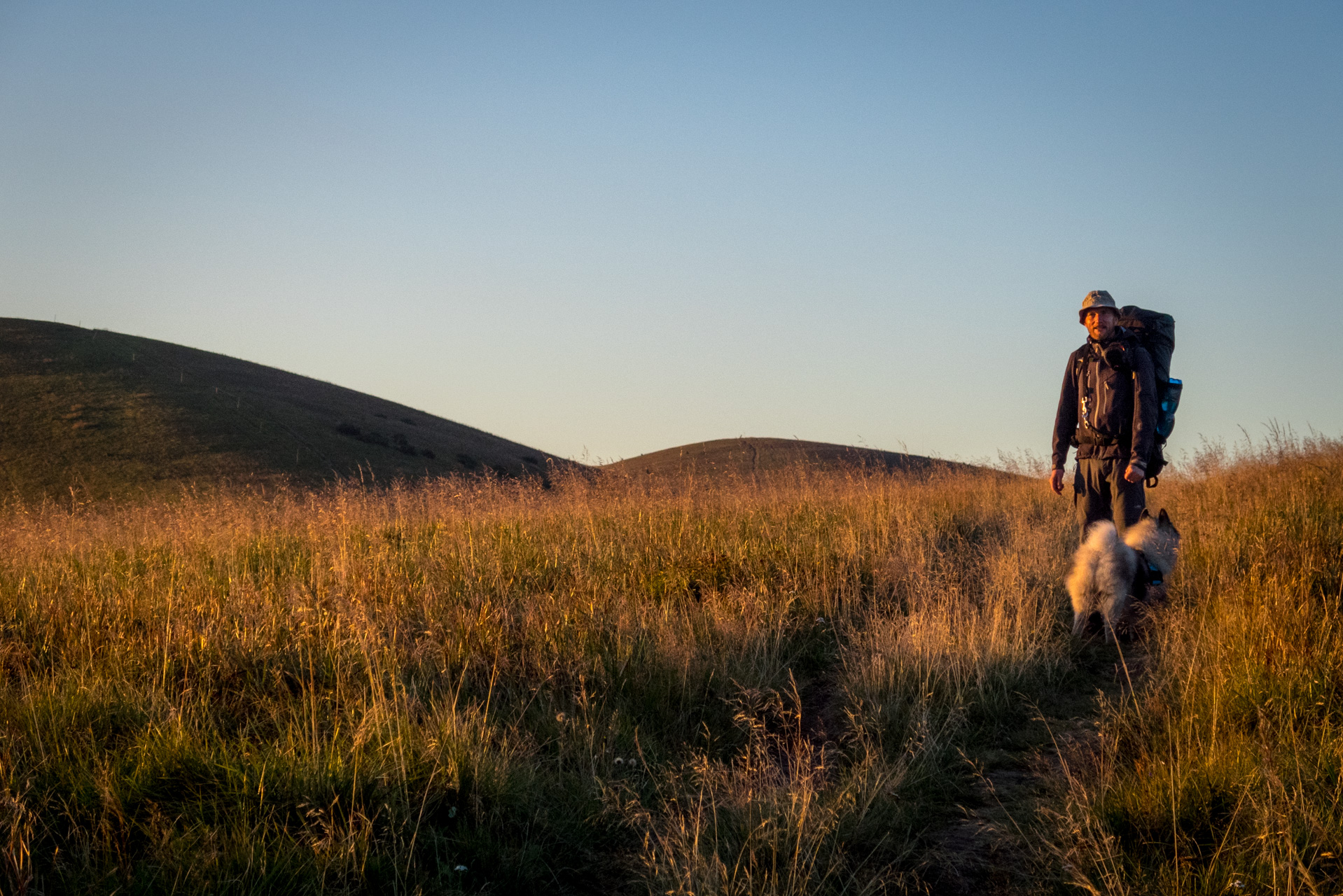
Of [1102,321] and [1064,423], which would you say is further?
[1064,423]

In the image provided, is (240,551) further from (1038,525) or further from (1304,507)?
(1304,507)

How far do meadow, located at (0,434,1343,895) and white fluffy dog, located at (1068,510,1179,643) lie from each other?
23 centimetres

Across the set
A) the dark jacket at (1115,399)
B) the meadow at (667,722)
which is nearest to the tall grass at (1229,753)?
the meadow at (667,722)

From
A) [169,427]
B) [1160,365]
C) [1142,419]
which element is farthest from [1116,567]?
[169,427]

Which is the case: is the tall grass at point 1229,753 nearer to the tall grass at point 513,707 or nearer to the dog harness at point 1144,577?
the dog harness at point 1144,577

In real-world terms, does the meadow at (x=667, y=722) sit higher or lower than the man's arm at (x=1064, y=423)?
lower

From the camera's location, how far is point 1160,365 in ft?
Result: 19.1

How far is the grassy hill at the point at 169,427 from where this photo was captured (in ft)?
105

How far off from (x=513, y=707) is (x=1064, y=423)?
15.5ft

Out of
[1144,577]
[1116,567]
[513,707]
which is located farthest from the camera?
[1144,577]

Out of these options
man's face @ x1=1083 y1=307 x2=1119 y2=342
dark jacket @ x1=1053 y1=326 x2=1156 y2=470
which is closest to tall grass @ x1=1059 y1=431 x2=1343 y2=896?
dark jacket @ x1=1053 y1=326 x2=1156 y2=470

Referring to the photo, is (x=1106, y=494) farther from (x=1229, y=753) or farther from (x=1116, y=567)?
(x=1229, y=753)

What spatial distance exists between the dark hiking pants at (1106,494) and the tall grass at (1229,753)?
25.1 inches

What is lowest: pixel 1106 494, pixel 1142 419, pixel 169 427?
pixel 169 427
